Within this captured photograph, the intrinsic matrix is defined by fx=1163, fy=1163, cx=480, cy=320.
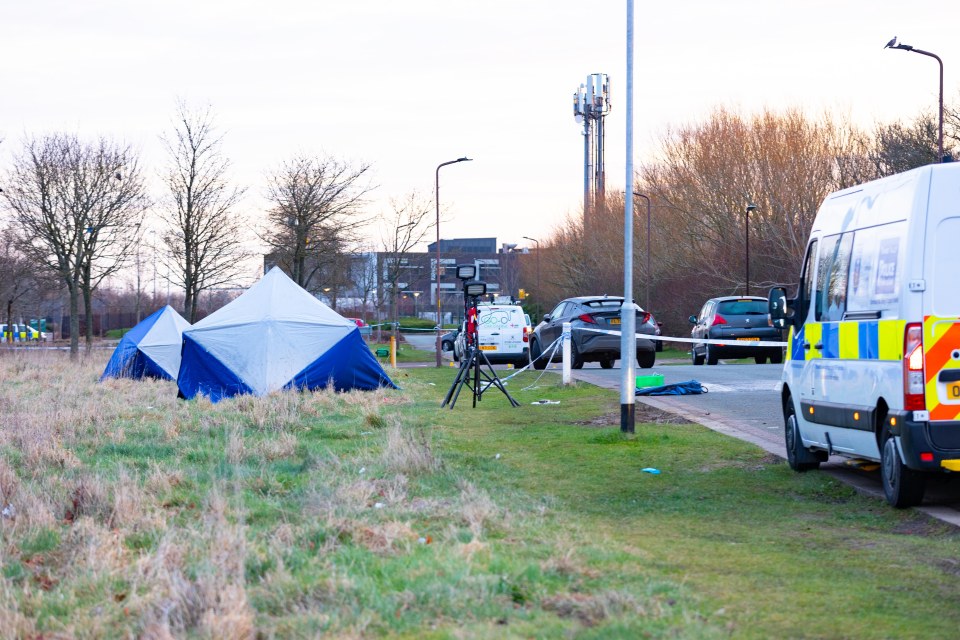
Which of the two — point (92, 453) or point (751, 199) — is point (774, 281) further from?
point (92, 453)

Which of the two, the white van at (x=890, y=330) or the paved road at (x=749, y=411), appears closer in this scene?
the white van at (x=890, y=330)

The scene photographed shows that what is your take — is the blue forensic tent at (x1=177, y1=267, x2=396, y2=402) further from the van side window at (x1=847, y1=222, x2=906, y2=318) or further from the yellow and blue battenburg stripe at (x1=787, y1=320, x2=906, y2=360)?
the van side window at (x1=847, y1=222, x2=906, y2=318)

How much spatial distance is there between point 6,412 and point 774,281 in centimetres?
3986

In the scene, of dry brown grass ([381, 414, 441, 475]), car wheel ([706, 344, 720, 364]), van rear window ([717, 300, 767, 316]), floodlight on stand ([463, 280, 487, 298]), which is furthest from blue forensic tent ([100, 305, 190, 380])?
dry brown grass ([381, 414, 441, 475])

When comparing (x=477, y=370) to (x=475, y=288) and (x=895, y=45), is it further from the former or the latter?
(x=895, y=45)

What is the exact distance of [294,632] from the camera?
4.90m

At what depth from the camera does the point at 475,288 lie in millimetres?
16906

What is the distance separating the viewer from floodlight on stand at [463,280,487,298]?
55.2ft

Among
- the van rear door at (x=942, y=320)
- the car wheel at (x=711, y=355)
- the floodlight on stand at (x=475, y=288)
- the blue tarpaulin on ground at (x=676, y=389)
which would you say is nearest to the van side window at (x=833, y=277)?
the van rear door at (x=942, y=320)

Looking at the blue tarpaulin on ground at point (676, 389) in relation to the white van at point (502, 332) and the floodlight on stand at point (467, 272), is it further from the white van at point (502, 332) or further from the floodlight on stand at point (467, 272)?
the white van at point (502, 332)

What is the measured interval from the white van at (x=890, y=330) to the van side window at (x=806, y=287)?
0.07 metres

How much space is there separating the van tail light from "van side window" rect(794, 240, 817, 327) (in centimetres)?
233

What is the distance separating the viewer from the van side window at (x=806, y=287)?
9.98 m

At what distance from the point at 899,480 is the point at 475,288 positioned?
950 cm
